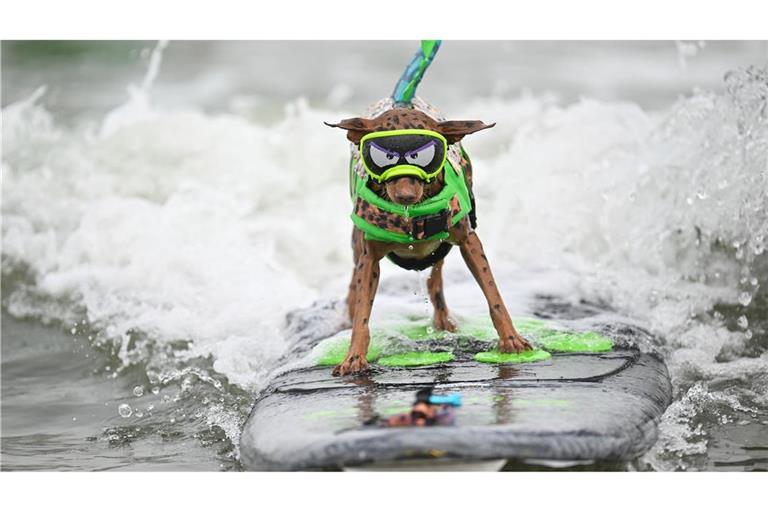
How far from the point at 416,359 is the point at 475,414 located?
43.0 inches

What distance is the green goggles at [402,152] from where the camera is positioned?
4402 millimetres

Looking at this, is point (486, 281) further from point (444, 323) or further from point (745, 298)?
point (745, 298)

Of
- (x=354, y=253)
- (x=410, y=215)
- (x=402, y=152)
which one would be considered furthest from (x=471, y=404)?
(x=354, y=253)

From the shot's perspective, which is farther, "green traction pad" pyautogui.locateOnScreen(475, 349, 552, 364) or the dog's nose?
"green traction pad" pyautogui.locateOnScreen(475, 349, 552, 364)

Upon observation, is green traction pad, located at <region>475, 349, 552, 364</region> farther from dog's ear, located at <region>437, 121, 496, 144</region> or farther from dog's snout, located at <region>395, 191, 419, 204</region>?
dog's ear, located at <region>437, 121, 496, 144</region>

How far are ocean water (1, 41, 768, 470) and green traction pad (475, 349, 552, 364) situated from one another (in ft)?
2.24

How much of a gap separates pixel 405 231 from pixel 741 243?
2.92 m

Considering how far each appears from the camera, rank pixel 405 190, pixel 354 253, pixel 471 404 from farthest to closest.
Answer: pixel 354 253 → pixel 405 190 → pixel 471 404

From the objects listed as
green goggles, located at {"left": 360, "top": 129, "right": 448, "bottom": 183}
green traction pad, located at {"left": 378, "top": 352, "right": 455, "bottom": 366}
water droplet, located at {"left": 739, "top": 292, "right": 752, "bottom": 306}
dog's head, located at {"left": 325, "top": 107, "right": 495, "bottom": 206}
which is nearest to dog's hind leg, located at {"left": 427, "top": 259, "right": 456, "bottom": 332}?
green traction pad, located at {"left": 378, "top": 352, "right": 455, "bottom": 366}

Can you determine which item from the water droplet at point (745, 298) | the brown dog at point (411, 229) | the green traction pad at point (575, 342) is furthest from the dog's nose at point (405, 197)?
the water droplet at point (745, 298)

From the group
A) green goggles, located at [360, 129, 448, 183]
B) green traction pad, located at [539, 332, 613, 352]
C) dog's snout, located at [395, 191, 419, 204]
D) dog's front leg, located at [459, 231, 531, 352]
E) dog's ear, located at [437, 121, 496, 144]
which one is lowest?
green traction pad, located at [539, 332, 613, 352]

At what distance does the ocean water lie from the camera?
5.56 metres

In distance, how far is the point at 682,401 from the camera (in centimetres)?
489

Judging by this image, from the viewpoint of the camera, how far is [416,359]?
16.3 ft
